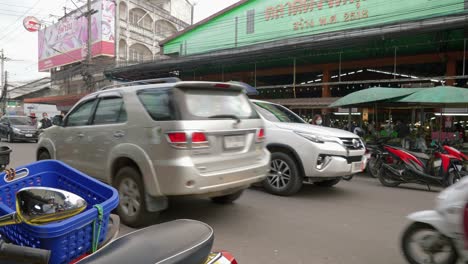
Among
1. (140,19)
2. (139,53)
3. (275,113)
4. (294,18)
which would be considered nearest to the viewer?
(275,113)

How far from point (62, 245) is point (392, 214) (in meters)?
4.63

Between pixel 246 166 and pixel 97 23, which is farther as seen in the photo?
pixel 97 23

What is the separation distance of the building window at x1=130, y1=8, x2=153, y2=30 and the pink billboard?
3.37 meters

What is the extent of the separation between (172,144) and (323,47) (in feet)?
36.4

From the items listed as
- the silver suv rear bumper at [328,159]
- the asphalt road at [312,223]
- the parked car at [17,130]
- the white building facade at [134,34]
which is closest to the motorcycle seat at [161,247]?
the asphalt road at [312,223]

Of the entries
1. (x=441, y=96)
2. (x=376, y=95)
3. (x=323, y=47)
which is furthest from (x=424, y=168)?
(x=323, y=47)

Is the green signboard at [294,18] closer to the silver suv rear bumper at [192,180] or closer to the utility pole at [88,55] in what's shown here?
the utility pole at [88,55]

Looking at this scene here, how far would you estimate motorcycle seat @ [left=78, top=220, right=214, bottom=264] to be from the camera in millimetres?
1459

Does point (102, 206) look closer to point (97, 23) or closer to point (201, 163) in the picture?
point (201, 163)

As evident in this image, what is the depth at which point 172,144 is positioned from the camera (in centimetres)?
383

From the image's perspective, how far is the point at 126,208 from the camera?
432 cm

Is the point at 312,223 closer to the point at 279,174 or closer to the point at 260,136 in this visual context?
the point at 260,136

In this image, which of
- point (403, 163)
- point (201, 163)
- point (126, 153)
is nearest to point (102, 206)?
point (201, 163)

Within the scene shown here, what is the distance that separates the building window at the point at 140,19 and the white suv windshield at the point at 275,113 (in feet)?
114
